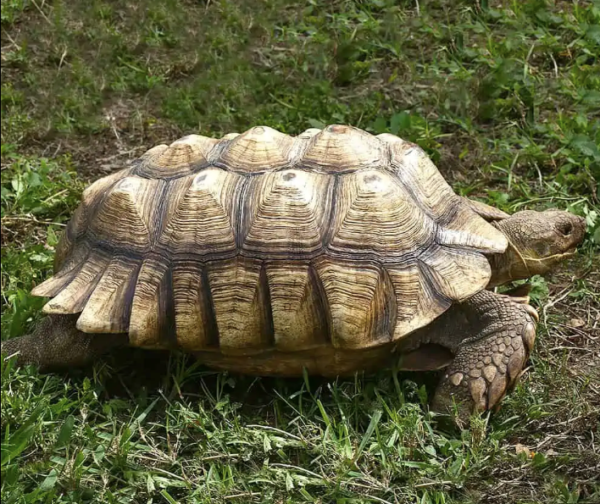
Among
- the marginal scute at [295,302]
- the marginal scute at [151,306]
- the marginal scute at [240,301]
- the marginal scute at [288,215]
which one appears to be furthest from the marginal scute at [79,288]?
the marginal scute at [295,302]

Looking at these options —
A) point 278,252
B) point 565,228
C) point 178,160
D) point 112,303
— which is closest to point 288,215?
point 278,252

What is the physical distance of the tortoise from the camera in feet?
12.4

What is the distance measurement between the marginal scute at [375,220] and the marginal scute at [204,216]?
20.2 inches

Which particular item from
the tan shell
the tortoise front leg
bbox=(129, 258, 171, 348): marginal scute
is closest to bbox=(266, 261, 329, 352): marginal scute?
the tan shell

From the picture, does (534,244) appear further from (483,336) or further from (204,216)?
(204,216)

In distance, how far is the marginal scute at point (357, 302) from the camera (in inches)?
147

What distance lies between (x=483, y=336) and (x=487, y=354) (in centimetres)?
12

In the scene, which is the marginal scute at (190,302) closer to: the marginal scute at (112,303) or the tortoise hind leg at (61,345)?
the marginal scute at (112,303)

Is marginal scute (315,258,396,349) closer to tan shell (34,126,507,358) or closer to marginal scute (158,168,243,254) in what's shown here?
tan shell (34,126,507,358)

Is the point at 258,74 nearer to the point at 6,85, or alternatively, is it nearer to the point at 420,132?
the point at 420,132

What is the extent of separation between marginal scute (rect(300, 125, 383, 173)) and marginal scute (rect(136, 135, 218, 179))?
560 mm

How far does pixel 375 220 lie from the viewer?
3.84 meters

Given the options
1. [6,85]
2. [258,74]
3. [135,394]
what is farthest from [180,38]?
[135,394]

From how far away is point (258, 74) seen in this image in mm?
6785
